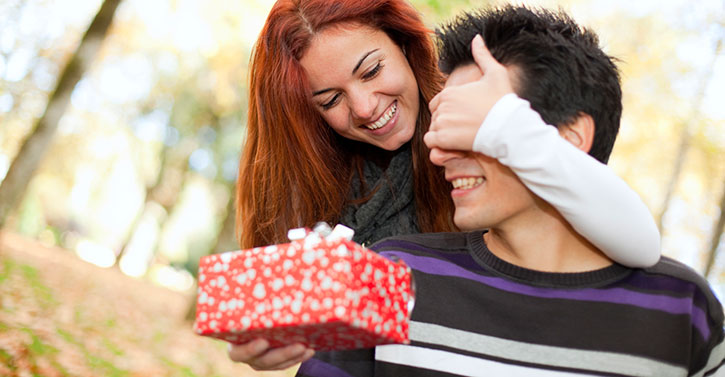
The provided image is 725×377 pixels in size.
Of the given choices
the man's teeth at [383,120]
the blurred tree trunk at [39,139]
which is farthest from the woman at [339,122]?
the blurred tree trunk at [39,139]

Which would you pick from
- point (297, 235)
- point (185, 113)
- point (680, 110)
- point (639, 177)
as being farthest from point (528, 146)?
point (185, 113)

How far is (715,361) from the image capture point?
2.18 m

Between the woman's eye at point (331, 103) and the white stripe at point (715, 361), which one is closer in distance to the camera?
the white stripe at point (715, 361)

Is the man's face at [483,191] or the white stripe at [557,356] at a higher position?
the man's face at [483,191]

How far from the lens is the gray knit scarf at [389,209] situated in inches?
134

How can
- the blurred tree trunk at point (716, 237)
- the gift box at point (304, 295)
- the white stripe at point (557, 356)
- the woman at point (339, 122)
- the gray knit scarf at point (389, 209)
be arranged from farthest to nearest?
the blurred tree trunk at point (716, 237) < the gray knit scarf at point (389, 209) < the woman at point (339, 122) < the white stripe at point (557, 356) < the gift box at point (304, 295)

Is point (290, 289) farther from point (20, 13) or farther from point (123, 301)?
point (123, 301)

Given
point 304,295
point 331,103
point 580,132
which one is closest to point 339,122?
point 331,103

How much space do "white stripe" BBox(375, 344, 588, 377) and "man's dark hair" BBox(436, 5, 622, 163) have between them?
0.77m

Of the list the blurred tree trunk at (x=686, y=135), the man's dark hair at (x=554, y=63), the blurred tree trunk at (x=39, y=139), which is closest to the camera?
the man's dark hair at (x=554, y=63)

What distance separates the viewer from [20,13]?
1054cm

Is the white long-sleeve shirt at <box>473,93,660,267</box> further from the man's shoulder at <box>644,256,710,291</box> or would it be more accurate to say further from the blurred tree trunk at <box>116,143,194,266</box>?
the blurred tree trunk at <box>116,143,194,266</box>

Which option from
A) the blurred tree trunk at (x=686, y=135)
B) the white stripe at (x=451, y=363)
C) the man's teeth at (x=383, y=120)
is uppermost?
the blurred tree trunk at (x=686, y=135)

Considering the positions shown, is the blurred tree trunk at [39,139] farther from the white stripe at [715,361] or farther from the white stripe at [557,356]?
the white stripe at [715,361]
